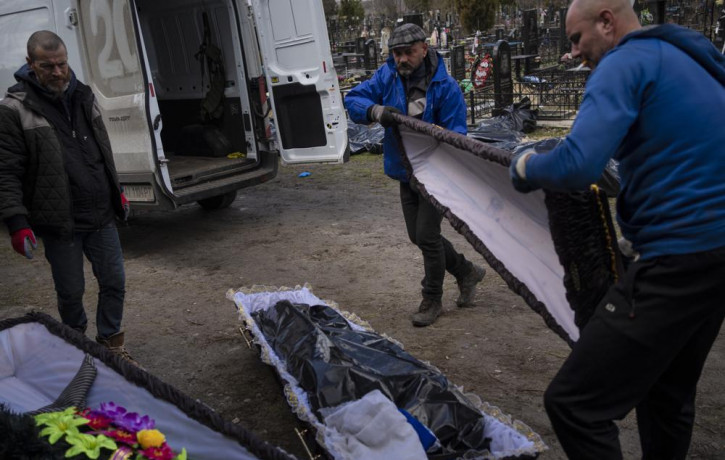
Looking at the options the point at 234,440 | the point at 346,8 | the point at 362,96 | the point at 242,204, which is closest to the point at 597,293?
the point at 234,440

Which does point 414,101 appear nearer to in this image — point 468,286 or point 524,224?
point 468,286

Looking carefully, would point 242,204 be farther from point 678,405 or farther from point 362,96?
point 678,405

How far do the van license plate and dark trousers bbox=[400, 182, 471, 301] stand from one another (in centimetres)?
306

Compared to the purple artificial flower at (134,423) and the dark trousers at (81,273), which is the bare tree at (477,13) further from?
the purple artificial flower at (134,423)

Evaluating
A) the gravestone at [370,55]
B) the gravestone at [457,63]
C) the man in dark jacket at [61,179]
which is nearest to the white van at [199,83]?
the man in dark jacket at [61,179]

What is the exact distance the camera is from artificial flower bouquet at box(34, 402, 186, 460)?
2.28 metres

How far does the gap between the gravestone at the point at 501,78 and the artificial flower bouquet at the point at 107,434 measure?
1008 cm

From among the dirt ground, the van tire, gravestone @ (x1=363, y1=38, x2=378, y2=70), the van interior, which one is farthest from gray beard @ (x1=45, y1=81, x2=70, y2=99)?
gravestone @ (x1=363, y1=38, x2=378, y2=70)

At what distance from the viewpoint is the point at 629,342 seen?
2.11 metres

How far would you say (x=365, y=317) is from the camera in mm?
5012

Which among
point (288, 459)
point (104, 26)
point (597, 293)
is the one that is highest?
point (104, 26)

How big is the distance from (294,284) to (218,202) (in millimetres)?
3094

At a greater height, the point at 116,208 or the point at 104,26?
the point at 104,26

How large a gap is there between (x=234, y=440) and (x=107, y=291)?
7.11ft
